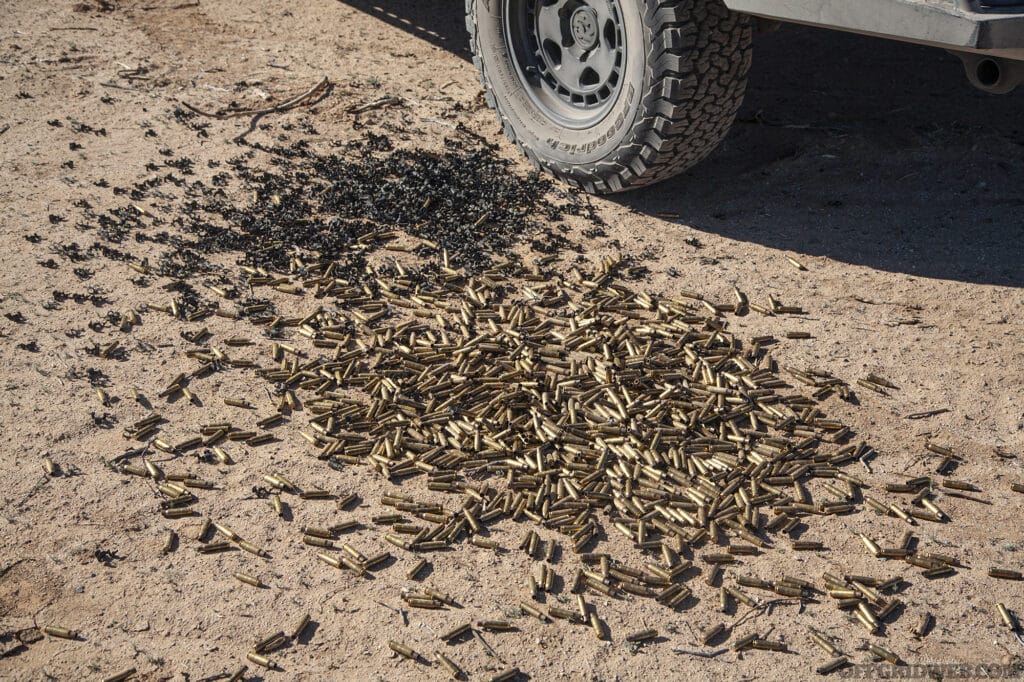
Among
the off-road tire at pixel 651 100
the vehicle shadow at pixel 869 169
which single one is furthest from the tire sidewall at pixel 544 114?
the vehicle shadow at pixel 869 169

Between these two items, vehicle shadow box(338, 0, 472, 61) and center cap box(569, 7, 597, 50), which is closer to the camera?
center cap box(569, 7, 597, 50)

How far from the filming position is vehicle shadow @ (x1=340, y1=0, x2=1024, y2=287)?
5.89 m

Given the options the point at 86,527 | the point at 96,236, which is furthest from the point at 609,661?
the point at 96,236

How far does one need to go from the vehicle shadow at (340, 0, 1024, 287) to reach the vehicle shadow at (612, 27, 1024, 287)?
1 centimetres

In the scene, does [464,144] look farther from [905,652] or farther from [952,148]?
[905,652]

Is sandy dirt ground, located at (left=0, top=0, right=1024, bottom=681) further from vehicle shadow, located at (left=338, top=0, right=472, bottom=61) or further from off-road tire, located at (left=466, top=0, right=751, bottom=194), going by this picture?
off-road tire, located at (left=466, top=0, right=751, bottom=194)

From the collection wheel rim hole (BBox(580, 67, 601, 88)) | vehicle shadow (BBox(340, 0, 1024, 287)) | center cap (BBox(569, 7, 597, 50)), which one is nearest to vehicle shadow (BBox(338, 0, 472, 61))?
vehicle shadow (BBox(340, 0, 1024, 287))

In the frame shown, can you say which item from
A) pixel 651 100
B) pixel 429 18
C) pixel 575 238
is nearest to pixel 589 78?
pixel 651 100

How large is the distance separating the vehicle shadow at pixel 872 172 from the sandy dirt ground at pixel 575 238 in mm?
22

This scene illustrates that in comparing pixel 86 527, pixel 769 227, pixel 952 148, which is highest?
pixel 952 148

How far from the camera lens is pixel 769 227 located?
6.11 m

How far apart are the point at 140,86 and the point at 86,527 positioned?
4.70 metres

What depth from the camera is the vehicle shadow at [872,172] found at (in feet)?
19.3

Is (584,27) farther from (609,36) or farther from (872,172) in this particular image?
(872,172)
